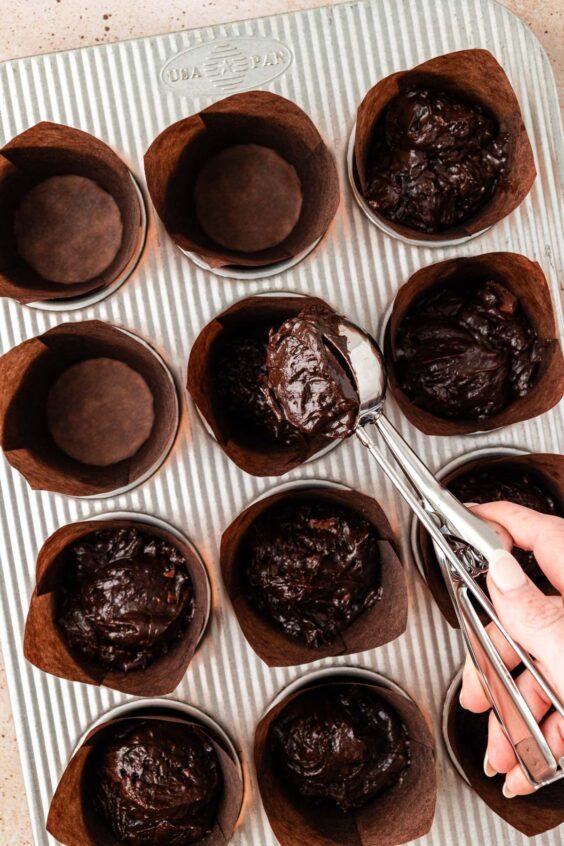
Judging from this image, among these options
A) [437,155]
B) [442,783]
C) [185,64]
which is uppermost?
[185,64]

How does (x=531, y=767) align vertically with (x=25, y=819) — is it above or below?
above

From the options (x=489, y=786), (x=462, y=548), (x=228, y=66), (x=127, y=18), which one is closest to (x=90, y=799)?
(x=489, y=786)

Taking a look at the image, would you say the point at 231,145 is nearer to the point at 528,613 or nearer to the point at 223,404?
the point at 223,404

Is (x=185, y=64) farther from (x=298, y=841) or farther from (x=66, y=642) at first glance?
(x=298, y=841)

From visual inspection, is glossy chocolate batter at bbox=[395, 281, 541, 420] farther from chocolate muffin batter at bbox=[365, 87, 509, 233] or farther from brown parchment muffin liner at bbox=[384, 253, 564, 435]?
chocolate muffin batter at bbox=[365, 87, 509, 233]

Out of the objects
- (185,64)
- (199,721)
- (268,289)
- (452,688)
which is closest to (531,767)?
(452,688)

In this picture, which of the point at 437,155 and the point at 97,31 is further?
the point at 97,31

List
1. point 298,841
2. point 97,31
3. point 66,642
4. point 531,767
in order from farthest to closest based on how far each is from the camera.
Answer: point 97,31
point 66,642
point 298,841
point 531,767
